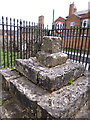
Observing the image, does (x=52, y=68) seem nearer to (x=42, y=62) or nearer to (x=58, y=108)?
(x=42, y=62)

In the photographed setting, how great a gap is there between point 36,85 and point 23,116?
1.87ft

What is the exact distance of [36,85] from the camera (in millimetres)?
1812

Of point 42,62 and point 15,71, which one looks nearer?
point 42,62

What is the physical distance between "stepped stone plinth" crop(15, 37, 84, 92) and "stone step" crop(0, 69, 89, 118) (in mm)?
137

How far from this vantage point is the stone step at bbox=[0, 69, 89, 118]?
1.22 m

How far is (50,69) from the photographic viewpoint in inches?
73.9

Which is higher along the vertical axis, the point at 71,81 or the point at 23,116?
the point at 71,81

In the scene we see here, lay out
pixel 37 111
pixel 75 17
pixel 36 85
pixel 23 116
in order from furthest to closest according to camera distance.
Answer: pixel 75 17
pixel 36 85
pixel 23 116
pixel 37 111

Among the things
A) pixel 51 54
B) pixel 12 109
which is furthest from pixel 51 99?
pixel 51 54

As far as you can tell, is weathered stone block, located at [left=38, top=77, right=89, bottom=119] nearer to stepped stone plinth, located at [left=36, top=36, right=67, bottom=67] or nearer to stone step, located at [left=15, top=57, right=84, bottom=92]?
stone step, located at [left=15, top=57, right=84, bottom=92]

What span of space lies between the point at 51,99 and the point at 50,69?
640 millimetres

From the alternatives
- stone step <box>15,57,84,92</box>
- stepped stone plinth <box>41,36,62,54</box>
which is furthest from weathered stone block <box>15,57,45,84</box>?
stepped stone plinth <box>41,36,62,54</box>

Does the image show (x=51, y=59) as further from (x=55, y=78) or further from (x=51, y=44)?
(x=55, y=78)

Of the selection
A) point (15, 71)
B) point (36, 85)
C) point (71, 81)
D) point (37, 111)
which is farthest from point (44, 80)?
point (15, 71)
